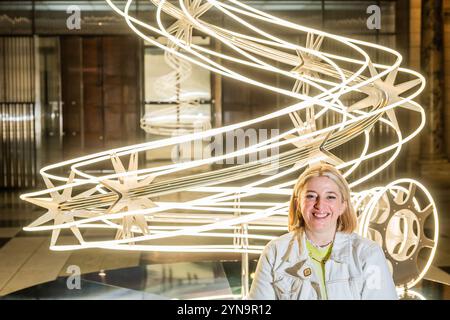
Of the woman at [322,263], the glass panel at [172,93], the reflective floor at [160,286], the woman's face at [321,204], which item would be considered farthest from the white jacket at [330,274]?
the glass panel at [172,93]

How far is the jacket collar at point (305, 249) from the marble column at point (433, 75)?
11.8 metres

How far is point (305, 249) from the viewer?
2.88 meters

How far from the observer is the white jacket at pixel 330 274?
2.80 m

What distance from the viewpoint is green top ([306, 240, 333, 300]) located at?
111 inches

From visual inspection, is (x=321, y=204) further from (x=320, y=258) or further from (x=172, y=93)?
(x=172, y=93)

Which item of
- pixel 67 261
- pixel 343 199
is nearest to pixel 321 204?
pixel 343 199

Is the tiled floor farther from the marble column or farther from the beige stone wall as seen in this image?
the beige stone wall

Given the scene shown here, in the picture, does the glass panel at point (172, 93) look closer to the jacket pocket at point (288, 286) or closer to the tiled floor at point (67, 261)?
the tiled floor at point (67, 261)

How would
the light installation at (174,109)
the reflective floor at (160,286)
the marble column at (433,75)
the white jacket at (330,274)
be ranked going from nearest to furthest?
the white jacket at (330,274) < the reflective floor at (160,286) < the marble column at (433,75) < the light installation at (174,109)

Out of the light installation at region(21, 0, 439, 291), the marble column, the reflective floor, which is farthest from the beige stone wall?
the reflective floor

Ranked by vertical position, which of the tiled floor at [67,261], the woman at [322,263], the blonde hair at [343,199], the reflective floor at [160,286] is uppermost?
the blonde hair at [343,199]

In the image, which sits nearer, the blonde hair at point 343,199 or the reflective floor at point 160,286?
the blonde hair at point 343,199

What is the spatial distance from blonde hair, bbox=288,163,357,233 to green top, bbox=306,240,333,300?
118 mm

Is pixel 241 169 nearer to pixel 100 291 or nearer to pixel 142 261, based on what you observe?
pixel 100 291
